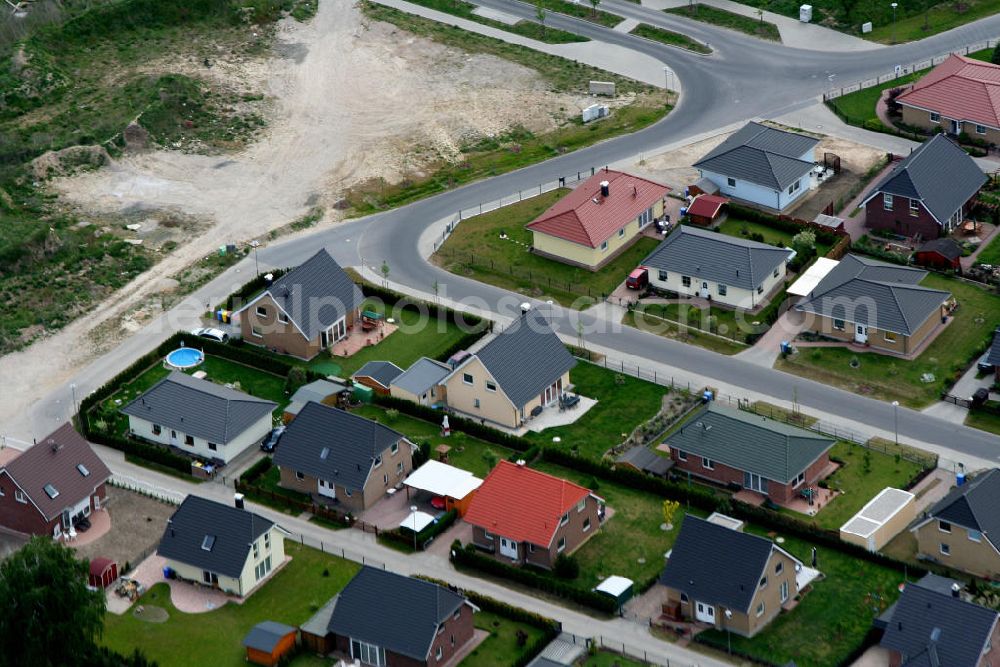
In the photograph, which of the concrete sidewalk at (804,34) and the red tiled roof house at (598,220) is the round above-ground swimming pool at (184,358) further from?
the concrete sidewalk at (804,34)

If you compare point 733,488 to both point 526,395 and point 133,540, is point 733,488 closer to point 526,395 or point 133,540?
point 526,395

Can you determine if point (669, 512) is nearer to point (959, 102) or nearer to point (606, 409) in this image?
point (606, 409)

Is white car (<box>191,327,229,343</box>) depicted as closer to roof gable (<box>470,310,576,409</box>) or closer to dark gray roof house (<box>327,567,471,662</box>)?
roof gable (<box>470,310,576,409</box>)

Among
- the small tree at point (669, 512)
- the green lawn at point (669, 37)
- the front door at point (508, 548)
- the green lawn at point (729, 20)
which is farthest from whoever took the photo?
the green lawn at point (729, 20)

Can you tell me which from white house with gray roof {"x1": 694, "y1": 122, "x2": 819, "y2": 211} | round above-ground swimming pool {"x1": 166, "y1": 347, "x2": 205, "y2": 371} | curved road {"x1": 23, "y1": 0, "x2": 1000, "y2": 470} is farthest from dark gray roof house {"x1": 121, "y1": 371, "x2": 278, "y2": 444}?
white house with gray roof {"x1": 694, "y1": 122, "x2": 819, "y2": 211}

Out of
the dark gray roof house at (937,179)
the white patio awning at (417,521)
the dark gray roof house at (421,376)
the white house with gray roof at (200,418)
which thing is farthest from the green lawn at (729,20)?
the white patio awning at (417,521)

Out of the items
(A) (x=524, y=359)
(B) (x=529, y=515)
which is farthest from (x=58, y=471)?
(A) (x=524, y=359)

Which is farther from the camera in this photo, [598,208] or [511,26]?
[511,26]
